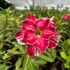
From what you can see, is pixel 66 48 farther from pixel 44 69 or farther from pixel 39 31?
pixel 39 31

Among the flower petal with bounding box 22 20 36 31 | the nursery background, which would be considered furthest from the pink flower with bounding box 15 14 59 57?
the nursery background

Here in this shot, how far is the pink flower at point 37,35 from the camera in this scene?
20.1 inches

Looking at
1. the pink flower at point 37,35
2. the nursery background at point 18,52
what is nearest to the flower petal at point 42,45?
the pink flower at point 37,35

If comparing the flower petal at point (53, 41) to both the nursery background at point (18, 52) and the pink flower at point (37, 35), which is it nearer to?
the pink flower at point (37, 35)

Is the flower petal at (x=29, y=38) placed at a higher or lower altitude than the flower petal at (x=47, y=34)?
lower

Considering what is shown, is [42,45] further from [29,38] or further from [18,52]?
[18,52]

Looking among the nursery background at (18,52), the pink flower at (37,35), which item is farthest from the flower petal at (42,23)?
the nursery background at (18,52)

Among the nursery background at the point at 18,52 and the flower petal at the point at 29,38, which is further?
the nursery background at the point at 18,52

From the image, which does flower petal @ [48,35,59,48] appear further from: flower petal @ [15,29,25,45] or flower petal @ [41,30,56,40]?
flower petal @ [15,29,25,45]

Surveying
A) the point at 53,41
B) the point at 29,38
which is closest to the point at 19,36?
the point at 29,38

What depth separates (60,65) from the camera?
1.21 metres

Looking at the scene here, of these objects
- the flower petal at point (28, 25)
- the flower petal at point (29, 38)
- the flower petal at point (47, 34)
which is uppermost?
the flower petal at point (28, 25)

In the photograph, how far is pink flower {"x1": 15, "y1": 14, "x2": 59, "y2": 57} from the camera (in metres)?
0.51

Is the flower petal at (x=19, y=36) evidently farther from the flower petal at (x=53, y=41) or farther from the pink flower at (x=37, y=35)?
the flower petal at (x=53, y=41)
